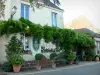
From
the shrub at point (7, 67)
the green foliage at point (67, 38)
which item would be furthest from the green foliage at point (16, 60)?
the green foliage at point (67, 38)

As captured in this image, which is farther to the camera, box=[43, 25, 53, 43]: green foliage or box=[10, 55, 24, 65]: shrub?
box=[43, 25, 53, 43]: green foliage

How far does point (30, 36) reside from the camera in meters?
22.5

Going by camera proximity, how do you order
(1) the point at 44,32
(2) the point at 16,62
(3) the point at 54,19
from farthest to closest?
1. (3) the point at 54,19
2. (1) the point at 44,32
3. (2) the point at 16,62

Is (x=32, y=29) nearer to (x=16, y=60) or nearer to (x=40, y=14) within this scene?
(x=16, y=60)

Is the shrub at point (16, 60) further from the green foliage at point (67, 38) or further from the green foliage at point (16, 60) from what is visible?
the green foliage at point (67, 38)

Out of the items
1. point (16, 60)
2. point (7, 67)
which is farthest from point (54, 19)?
point (7, 67)

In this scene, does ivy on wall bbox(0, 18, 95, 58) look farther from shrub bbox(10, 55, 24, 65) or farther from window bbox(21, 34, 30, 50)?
shrub bbox(10, 55, 24, 65)

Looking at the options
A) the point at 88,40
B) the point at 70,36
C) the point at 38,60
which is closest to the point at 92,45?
the point at 88,40

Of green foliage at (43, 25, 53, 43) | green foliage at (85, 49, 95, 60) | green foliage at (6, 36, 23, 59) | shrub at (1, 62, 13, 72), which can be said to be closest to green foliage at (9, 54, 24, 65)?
shrub at (1, 62, 13, 72)

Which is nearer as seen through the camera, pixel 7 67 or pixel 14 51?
pixel 7 67

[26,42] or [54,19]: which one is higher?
[54,19]

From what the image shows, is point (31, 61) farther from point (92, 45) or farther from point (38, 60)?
point (92, 45)

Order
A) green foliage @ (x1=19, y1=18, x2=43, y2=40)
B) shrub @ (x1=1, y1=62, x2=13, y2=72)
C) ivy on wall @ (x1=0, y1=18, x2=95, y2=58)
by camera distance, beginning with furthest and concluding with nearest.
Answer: green foliage @ (x1=19, y1=18, x2=43, y2=40)
ivy on wall @ (x1=0, y1=18, x2=95, y2=58)
shrub @ (x1=1, y1=62, x2=13, y2=72)

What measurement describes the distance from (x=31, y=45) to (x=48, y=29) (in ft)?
8.14
